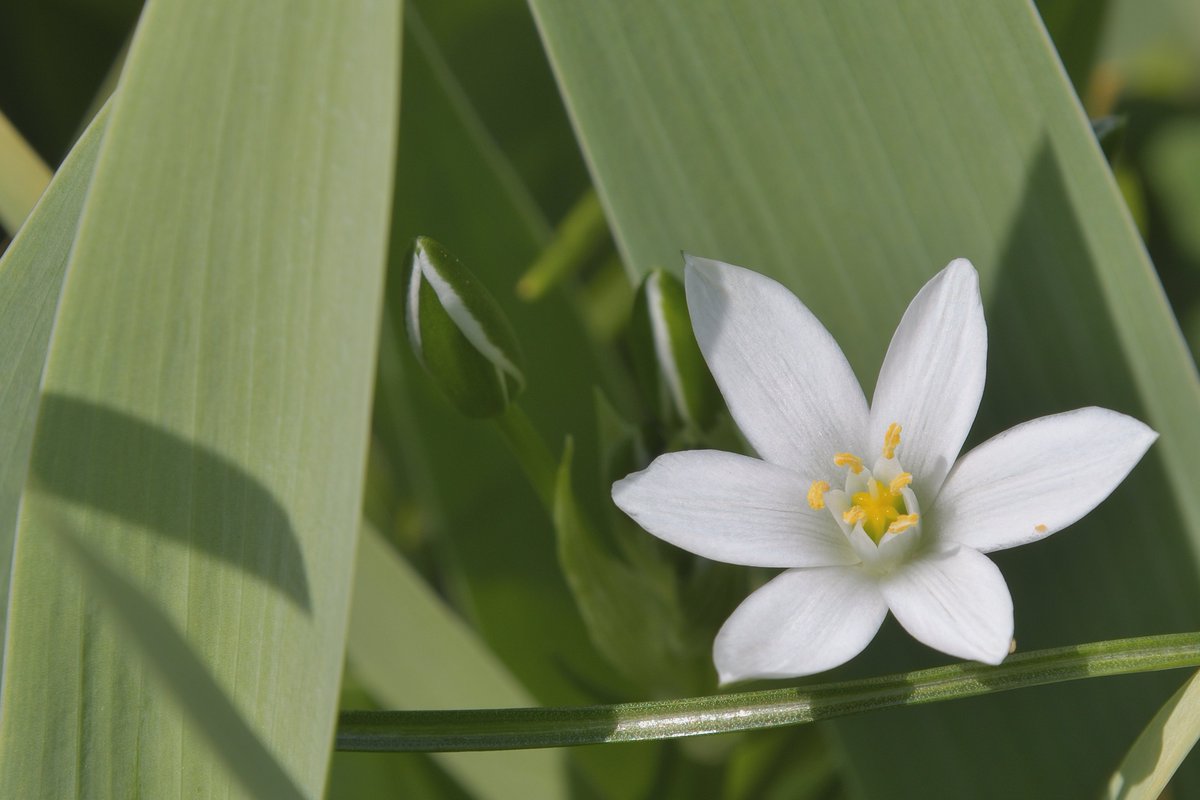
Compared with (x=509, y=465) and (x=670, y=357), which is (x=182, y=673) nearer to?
(x=670, y=357)

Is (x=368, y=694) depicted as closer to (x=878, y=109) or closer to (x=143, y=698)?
(x=143, y=698)

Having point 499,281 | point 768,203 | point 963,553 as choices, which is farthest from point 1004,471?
point 499,281

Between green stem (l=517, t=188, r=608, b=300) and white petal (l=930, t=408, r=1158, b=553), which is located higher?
green stem (l=517, t=188, r=608, b=300)

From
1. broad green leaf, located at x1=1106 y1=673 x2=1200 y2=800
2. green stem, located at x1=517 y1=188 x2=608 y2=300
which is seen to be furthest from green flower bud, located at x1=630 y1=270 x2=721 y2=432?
broad green leaf, located at x1=1106 y1=673 x2=1200 y2=800

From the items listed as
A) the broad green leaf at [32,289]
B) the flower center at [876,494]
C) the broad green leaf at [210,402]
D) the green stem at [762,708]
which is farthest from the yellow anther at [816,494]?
the broad green leaf at [32,289]

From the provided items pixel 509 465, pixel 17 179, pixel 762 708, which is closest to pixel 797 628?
pixel 762 708

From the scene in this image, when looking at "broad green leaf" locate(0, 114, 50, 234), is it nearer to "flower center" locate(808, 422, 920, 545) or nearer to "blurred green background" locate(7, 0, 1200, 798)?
"blurred green background" locate(7, 0, 1200, 798)
